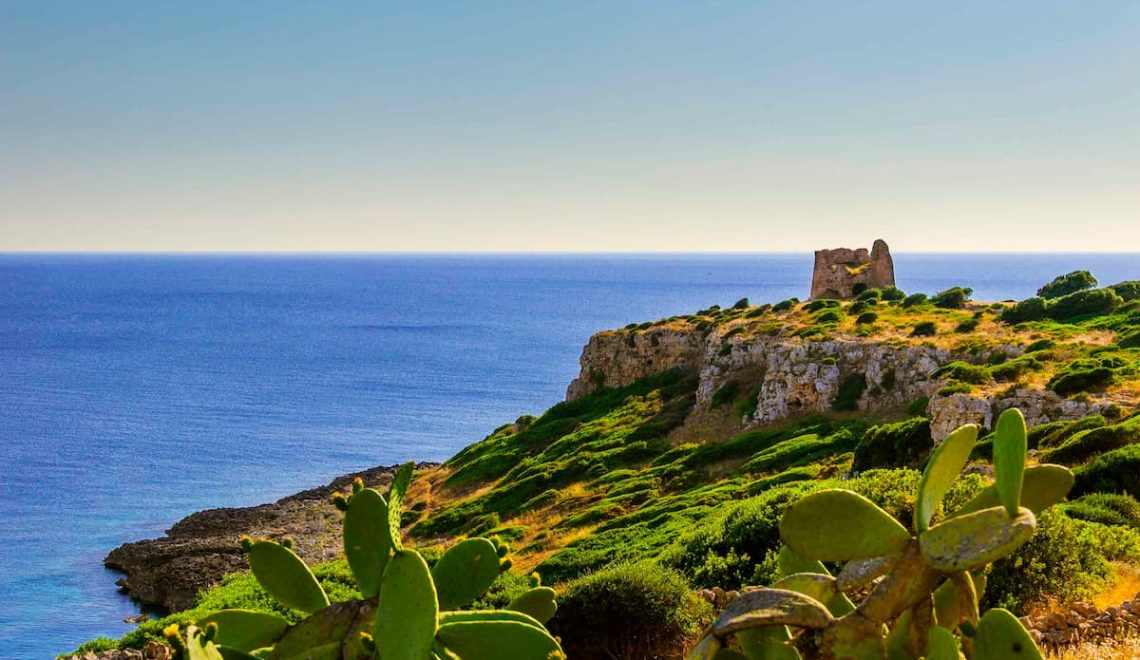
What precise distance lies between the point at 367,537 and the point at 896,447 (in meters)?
27.7

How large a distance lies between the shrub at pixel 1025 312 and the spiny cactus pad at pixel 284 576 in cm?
4897

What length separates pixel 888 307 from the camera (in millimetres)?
56375

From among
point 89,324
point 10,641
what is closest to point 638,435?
point 10,641

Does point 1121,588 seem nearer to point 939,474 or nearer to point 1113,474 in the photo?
point 1113,474

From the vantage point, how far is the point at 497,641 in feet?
17.7

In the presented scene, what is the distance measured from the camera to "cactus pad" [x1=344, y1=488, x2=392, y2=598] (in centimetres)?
539

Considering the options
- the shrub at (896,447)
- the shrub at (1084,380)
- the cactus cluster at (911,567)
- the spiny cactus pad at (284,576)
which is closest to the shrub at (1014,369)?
the shrub at (1084,380)

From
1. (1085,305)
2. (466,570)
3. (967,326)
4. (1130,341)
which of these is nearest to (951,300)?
(1085,305)

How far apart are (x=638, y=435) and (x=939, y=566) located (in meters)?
45.7

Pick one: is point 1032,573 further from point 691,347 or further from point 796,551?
point 691,347

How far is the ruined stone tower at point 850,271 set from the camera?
2719 inches

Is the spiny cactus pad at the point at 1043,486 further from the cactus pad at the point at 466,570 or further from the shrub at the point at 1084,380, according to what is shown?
the shrub at the point at 1084,380

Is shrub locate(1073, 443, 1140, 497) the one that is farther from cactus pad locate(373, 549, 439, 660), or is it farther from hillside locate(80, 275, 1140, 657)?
cactus pad locate(373, 549, 439, 660)

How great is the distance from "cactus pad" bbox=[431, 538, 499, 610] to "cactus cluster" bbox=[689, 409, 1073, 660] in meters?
1.46
